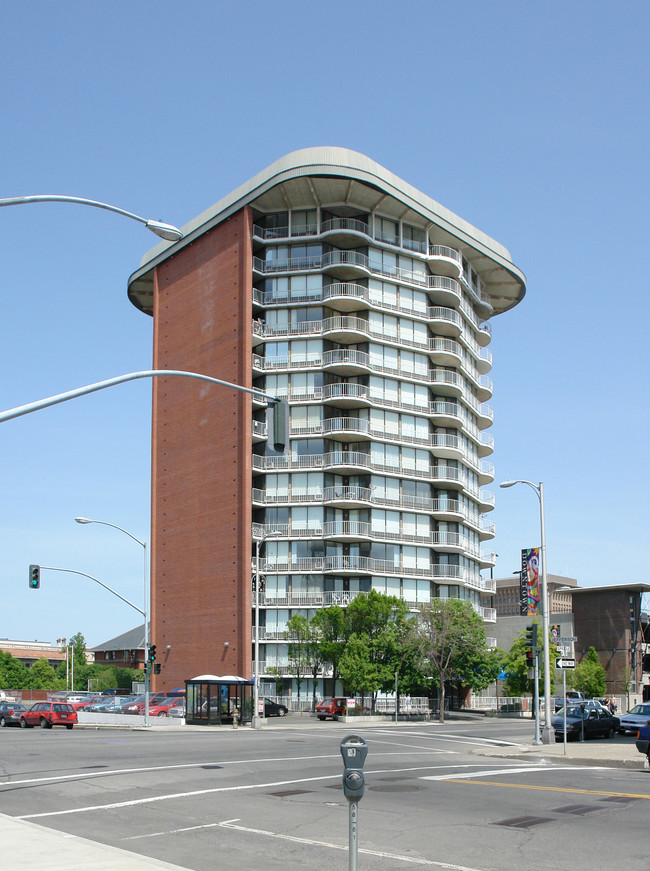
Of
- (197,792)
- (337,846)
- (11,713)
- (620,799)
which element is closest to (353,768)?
(337,846)

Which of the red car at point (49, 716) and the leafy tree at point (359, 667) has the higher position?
the leafy tree at point (359, 667)

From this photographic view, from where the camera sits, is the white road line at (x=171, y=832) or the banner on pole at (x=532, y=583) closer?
the white road line at (x=171, y=832)

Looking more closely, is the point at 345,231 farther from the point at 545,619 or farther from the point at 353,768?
the point at 353,768

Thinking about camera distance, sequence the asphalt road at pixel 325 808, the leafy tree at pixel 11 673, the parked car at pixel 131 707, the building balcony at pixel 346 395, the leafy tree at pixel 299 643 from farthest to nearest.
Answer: the leafy tree at pixel 11 673, the building balcony at pixel 346 395, the leafy tree at pixel 299 643, the parked car at pixel 131 707, the asphalt road at pixel 325 808

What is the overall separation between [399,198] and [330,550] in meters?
25.6

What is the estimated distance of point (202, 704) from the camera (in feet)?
157

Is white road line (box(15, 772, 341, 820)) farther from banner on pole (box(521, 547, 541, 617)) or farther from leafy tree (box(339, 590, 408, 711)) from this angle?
leafy tree (box(339, 590, 408, 711))

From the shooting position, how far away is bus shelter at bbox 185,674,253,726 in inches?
1869

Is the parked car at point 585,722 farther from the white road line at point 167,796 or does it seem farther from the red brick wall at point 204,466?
the red brick wall at point 204,466

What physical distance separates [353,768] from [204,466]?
201ft

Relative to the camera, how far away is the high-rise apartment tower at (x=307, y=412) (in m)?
65.8

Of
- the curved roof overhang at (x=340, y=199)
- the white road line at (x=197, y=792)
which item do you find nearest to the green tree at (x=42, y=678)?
the curved roof overhang at (x=340, y=199)

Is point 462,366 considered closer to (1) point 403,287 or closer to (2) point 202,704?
(1) point 403,287

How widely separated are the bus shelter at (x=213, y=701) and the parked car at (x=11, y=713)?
883 cm
